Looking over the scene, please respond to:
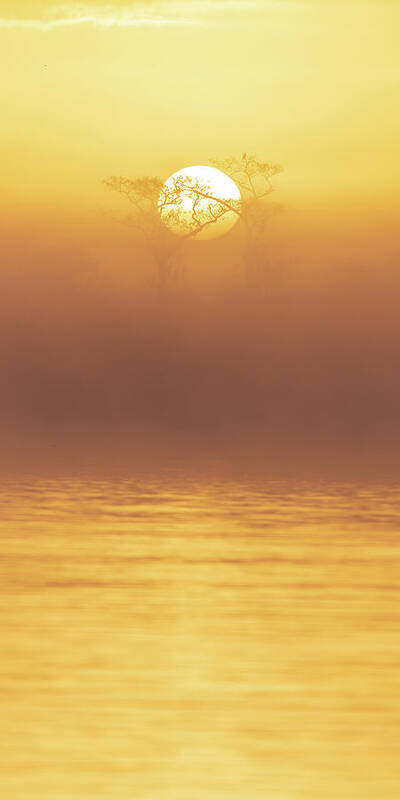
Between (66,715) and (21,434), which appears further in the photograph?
(21,434)

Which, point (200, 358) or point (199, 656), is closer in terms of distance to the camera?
point (199, 656)

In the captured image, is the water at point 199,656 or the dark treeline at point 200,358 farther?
the dark treeline at point 200,358

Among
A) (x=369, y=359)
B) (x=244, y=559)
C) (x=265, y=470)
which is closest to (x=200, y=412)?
(x=369, y=359)

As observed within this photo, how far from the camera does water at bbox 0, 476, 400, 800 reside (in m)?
5.05

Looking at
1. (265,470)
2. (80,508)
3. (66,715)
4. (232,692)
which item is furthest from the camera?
(265,470)

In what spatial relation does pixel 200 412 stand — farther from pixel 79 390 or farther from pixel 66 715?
pixel 66 715

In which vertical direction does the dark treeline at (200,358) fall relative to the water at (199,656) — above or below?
above

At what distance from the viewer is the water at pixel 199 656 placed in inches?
199

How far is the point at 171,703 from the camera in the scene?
6066 mm

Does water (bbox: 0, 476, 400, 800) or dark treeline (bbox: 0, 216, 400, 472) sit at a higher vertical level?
dark treeline (bbox: 0, 216, 400, 472)

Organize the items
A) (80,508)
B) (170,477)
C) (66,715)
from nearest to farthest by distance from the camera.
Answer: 1. (66,715)
2. (80,508)
3. (170,477)

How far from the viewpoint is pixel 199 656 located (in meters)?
7.07

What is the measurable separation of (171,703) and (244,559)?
4.33 m

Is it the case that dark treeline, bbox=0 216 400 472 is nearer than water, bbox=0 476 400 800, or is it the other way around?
water, bbox=0 476 400 800
